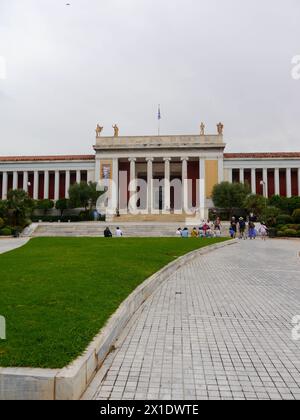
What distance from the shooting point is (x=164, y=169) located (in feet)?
174

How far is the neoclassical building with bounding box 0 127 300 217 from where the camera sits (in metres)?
49.9

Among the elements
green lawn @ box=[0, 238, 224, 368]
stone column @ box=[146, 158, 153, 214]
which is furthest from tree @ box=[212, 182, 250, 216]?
green lawn @ box=[0, 238, 224, 368]

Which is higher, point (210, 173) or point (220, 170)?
point (220, 170)

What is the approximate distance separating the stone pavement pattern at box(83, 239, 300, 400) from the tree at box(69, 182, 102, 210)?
1501 inches

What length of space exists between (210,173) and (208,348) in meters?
46.9

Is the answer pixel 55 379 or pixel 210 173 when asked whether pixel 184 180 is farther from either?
Answer: pixel 55 379

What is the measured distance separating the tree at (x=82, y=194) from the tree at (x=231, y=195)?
1596 cm

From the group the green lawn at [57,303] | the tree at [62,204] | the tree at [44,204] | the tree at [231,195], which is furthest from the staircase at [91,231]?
the tree at [44,204]

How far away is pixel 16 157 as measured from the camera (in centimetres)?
5400

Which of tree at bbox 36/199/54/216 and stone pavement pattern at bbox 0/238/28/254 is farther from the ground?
tree at bbox 36/199/54/216

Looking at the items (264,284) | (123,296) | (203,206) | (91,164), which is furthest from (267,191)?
(123,296)

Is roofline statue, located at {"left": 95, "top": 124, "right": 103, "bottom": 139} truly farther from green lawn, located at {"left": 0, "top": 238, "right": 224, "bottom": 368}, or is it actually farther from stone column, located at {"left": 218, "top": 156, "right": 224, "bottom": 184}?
green lawn, located at {"left": 0, "top": 238, "right": 224, "bottom": 368}

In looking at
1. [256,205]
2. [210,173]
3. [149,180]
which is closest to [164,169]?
[149,180]
